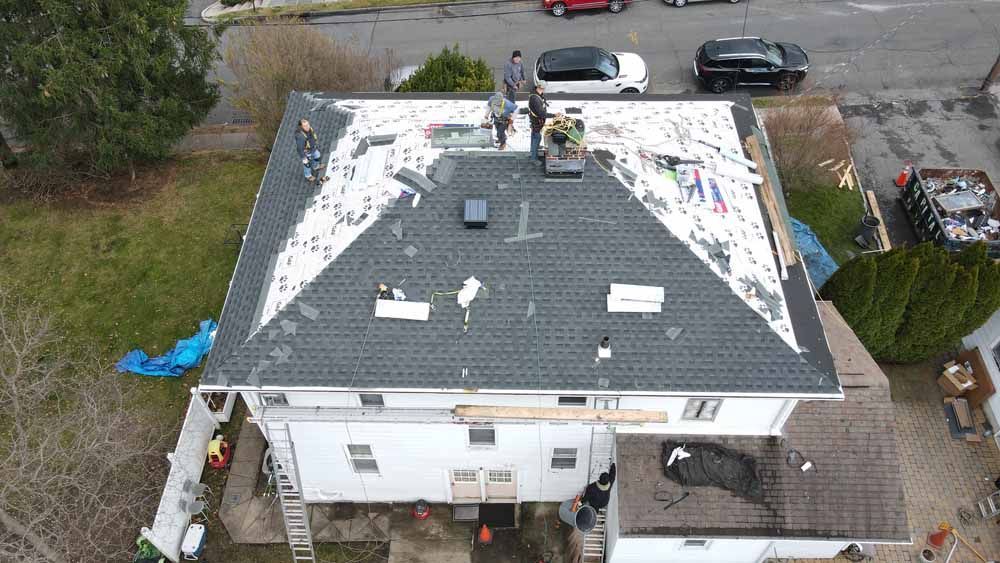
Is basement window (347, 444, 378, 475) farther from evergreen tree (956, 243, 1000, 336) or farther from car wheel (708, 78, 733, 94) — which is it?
car wheel (708, 78, 733, 94)

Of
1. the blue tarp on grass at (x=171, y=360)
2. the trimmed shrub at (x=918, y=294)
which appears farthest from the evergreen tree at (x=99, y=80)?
the trimmed shrub at (x=918, y=294)

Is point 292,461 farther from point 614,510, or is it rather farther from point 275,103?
point 275,103

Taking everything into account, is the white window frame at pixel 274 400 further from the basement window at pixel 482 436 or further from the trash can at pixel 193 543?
the trash can at pixel 193 543

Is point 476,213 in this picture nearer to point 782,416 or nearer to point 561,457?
point 561,457

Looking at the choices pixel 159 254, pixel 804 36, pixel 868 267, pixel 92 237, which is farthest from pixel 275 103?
pixel 804 36

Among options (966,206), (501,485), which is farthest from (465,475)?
(966,206)

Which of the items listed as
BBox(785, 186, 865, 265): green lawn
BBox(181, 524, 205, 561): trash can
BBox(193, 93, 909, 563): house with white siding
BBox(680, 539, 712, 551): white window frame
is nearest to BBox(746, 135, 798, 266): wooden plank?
BBox(193, 93, 909, 563): house with white siding
